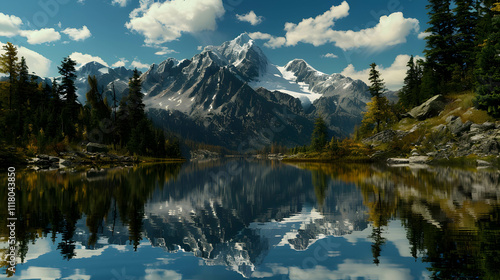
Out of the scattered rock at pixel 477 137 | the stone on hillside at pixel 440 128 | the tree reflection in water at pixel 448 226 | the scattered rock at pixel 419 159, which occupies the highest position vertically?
the stone on hillside at pixel 440 128

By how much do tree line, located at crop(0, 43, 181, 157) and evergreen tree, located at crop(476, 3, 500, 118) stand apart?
78354 mm

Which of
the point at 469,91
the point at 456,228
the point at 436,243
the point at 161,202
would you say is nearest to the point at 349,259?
the point at 436,243

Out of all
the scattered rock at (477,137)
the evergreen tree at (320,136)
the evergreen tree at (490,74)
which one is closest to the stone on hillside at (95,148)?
the evergreen tree at (320,136)

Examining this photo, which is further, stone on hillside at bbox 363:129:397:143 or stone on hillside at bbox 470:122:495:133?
stone on hillside at bbox 363:129:397:143

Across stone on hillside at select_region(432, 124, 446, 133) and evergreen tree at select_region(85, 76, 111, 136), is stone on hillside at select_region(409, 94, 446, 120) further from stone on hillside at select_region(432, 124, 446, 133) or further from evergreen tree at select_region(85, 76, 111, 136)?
evergreen tree at select_region(85, 76, 111, 136)

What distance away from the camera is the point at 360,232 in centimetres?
1225

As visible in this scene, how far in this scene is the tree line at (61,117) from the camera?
6581 cm

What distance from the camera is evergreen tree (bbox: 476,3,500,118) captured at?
55812 millimetres

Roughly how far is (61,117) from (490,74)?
91.3 m

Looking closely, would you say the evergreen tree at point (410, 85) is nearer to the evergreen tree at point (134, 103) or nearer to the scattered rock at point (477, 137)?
the scattered rock at point (477, 137)

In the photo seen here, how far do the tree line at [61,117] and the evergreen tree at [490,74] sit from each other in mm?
78354

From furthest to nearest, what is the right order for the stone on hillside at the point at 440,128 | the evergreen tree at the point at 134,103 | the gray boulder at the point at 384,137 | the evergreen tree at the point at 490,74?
1. the evergreen tree at the point at 134,103
2. the gray boulder at the point at 384,137
3. the stone on hillside at the point at 440,128
4. the evergreen tree at the point at 490,74

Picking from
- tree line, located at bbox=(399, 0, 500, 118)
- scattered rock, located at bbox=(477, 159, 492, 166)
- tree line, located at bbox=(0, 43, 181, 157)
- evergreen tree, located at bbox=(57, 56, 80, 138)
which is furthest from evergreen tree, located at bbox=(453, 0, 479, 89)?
evergreen tree, located at bbox=(57, 56, 80, 138)

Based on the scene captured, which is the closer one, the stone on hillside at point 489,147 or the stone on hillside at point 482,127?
the stone on hillside at point 489,147
